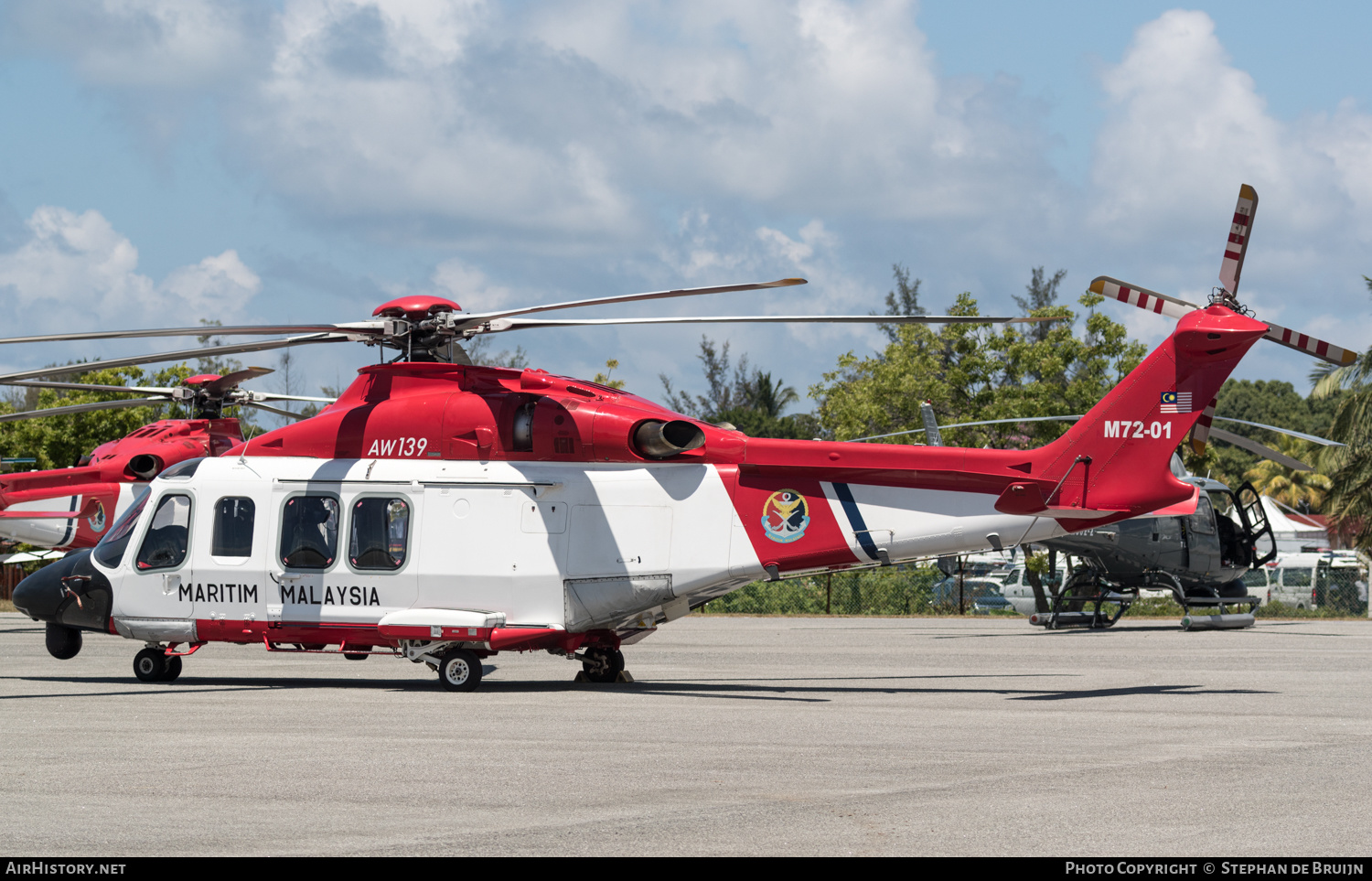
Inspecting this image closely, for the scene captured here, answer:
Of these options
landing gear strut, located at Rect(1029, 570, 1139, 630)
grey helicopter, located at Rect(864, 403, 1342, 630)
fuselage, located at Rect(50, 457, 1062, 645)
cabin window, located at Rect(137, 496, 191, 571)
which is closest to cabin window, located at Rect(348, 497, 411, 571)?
fuselage, located at Rect(50, 457, 1062, 645)

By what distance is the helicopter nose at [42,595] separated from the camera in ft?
52.1

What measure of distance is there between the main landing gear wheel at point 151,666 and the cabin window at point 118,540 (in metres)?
1.13

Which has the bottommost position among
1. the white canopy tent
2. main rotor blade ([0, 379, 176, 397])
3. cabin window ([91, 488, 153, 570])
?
cabin window ([91, 488, 153, 570])

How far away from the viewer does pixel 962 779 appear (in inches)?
327

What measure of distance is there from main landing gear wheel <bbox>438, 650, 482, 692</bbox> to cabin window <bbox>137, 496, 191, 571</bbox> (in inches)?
138

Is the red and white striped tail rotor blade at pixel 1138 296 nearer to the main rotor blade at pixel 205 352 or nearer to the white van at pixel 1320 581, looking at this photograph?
the main rotor blade at pixel 205 352

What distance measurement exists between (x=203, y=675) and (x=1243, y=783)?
12.8 meters

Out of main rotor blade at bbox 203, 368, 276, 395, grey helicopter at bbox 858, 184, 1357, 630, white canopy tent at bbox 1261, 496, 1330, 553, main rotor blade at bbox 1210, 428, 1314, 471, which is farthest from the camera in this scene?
white canopy tent at bbox 1261, 496, 1330, 553

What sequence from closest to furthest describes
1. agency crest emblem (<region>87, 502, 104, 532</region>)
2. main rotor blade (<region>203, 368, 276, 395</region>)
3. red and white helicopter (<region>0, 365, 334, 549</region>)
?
main rotor blade (<region>203, 368, 276, 395</region>) → red and white helicopter (<region>0, 365, 334, 549</region>) → agency crest emblem (<region>87, 502, 104, 532</region>)

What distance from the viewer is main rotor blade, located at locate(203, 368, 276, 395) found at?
18.6 m

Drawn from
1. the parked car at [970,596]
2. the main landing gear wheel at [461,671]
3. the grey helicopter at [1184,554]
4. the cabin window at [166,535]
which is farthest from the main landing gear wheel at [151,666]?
the parked car at [970,596]

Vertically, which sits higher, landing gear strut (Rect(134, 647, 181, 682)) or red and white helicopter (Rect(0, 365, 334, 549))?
red and white helicopter (Rect(0, 365, 334, 549))

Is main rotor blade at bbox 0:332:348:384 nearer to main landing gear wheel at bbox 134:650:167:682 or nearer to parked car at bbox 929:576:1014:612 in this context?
main landing gear wheel at bbox 134:650:167:682

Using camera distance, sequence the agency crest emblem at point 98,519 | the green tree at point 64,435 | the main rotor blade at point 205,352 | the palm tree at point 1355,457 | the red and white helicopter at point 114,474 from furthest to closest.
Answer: the green tree at point 64,435 < the palm tree at point 1355,457 < the agency crest emblem at point 98,519 < the red and white helicopter at point 114,474 < the main rotor blade at point 205,352
